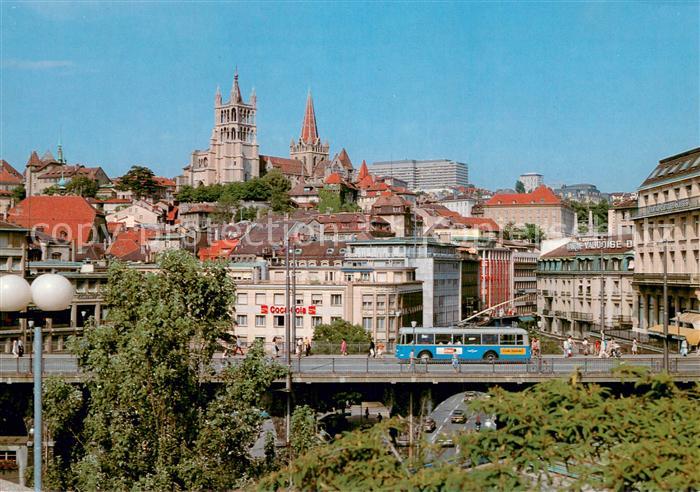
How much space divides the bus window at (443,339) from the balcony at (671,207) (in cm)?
1641

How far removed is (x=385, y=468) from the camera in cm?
1370

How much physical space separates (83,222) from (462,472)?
112615mm

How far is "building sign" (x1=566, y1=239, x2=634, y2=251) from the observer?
252 ft

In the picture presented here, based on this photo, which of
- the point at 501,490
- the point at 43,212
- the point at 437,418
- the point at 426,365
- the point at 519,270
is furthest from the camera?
the point at 519,270

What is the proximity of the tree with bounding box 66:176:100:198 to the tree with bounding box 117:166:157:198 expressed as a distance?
28.4 ft

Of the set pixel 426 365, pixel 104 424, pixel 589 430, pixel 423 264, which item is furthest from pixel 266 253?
pixel 589 430

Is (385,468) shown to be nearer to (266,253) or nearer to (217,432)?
(217,432)

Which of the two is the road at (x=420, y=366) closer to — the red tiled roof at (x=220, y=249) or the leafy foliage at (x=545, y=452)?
the leafy foliage at (x=545, y=452)

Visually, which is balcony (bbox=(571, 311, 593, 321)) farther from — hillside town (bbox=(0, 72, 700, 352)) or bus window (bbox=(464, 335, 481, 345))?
bus window (bbox=(464, 335, 481, 345))

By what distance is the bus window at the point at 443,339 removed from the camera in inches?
1775

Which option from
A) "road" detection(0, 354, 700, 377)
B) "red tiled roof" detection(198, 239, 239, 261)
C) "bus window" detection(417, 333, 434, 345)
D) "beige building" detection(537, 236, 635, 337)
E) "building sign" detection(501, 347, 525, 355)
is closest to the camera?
"road" detection(0, 354, 700, 377)

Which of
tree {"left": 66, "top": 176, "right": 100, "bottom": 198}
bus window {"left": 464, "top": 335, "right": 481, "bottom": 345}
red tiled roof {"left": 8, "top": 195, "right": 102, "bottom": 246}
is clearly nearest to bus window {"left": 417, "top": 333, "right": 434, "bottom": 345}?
bus window {"left": 464, "top": 335, "right": 481, "bottom": 345}

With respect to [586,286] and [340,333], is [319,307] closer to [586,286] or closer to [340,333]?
[340,333]

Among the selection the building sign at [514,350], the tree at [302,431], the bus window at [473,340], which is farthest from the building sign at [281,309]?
the tree at [302,431]
